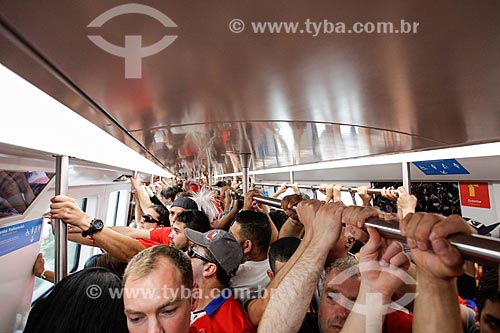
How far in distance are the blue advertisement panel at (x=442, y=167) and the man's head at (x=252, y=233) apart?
1.88 metres

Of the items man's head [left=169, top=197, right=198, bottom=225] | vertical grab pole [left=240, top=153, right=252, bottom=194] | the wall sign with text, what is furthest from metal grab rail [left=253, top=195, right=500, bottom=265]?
the wall sign with text

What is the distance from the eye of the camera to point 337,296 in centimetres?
144

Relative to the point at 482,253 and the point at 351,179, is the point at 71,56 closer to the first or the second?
the point at 482,253

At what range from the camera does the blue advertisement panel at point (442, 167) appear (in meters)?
2.85

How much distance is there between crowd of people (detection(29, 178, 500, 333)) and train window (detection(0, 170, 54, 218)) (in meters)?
0.72

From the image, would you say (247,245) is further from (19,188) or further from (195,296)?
(19,188)

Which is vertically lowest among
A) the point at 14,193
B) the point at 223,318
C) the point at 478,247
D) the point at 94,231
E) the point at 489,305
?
the point at 223,318

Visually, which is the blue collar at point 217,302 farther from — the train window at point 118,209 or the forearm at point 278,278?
the train window at point 118,209

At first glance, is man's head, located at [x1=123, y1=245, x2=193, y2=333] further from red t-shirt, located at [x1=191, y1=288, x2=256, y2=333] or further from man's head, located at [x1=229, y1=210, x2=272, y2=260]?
man's head, located at [x1=229, y1=210, x2=272, y2=260]

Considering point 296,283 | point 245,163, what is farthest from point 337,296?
point 245,163

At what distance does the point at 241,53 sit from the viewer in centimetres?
56

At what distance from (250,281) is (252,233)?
0.37 meters

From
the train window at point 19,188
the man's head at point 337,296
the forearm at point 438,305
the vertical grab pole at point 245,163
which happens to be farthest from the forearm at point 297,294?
the train window at point 19,188

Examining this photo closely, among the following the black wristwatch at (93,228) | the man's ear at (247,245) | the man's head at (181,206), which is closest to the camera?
the black wristwatch at (93,228)
